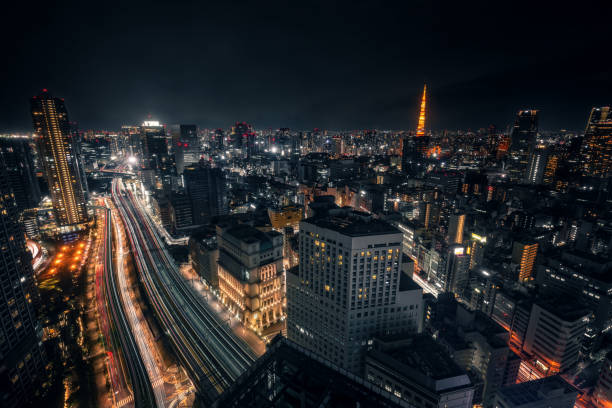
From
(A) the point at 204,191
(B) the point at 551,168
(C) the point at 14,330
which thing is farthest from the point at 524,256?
(C) the point at 14,330

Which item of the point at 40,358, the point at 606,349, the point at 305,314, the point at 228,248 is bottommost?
the point at 606,349

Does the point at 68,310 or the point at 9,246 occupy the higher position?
the point at 9,246

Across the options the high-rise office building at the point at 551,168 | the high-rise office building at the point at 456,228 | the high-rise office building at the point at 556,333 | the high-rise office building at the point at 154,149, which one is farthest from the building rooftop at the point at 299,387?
the high-rise office building at the point at 154,149

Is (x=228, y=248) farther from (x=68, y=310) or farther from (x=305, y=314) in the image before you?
(x=68, y=310)

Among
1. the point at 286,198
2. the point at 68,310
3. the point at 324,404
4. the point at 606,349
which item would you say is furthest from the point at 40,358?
the point at 606,349

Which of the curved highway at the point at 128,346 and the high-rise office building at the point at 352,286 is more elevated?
the high-rise office building at the point at 352,286

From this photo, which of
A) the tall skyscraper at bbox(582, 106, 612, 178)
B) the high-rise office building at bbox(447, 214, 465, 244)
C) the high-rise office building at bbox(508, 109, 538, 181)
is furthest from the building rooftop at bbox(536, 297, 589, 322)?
the high-rise office building at bbox(508, 109, 538, 181)

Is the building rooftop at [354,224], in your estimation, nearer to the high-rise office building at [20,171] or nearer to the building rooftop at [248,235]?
the building rooftop at [248,235]

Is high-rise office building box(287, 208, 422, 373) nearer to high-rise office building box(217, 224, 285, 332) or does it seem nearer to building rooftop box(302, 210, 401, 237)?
building rooftop box(302, 210, 401, 237)

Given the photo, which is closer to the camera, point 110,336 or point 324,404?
point 324,404
